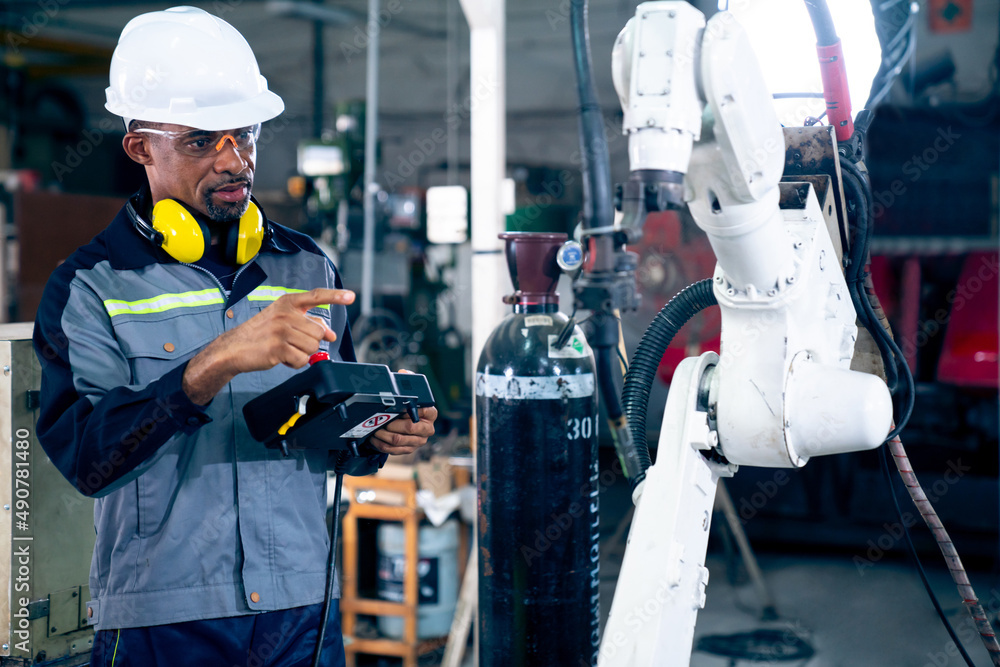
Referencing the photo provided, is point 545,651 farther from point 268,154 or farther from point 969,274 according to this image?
point 268,154

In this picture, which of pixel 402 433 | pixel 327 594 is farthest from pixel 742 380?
pixel 327 594

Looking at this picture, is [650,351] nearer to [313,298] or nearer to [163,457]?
[313,298]

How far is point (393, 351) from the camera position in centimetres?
459

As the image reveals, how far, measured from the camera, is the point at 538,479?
91.1 inches

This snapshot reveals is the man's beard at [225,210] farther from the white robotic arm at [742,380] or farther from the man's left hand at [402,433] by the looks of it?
the white robotic arm at [742,380]

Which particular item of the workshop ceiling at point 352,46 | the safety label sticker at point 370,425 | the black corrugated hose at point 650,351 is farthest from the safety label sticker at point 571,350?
the workshop ceiling at point 352,46

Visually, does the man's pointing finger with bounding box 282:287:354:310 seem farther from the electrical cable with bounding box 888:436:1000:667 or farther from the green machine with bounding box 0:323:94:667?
the electrical cable with bounding box 888:436:1000:667

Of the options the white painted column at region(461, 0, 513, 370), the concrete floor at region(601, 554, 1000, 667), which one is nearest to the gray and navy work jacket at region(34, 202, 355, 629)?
the white painted column at region(461, 0, 513, 370)

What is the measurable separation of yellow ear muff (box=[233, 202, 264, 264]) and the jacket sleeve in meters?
0.26

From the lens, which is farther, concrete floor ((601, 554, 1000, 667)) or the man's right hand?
concrete floor ((601, 554, 1000, 667))

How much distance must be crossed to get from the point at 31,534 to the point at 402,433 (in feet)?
2.50

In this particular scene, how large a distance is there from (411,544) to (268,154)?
29.4ft

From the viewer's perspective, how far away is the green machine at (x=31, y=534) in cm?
164

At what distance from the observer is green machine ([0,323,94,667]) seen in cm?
164
